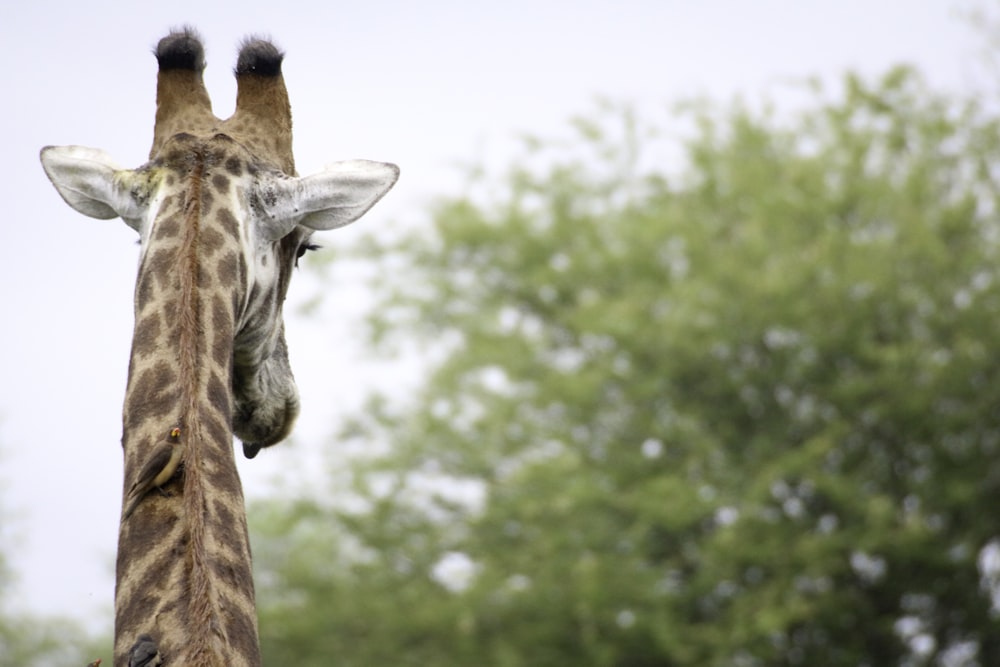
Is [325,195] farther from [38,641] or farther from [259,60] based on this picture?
[38,641]

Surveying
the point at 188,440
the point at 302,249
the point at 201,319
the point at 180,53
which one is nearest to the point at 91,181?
the point at 180,53

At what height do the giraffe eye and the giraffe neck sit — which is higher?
the giraffe eye

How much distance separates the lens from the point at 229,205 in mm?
3240

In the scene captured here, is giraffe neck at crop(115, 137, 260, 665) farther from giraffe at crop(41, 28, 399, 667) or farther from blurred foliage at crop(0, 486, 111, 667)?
blurred foliage at crop(0, 486, 111, 667)

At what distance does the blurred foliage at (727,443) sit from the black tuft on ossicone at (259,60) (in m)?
14.2

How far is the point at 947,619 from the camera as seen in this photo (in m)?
18.9

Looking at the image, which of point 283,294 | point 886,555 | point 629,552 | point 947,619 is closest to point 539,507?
point 629,552

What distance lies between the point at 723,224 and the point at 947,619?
7104 millimetres

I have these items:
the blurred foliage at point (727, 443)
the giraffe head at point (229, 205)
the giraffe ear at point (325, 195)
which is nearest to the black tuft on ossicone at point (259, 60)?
the giraffe head at point (229, 205)

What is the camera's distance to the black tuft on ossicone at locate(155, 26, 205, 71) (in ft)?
11.8

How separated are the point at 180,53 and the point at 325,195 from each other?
63cm

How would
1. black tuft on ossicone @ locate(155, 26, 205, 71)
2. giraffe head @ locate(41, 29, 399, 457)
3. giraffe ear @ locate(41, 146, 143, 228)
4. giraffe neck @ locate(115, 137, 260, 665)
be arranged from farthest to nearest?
1. black tuft on ossicone @ locate(155, 26, 205, 71)
2. giraffe ear @ locate(41, 146, 143, 228)
3. giraffe head @ locate(41, 29, 399, 457)
4. giraffe neck @ locate(115, 137, 260, 665)

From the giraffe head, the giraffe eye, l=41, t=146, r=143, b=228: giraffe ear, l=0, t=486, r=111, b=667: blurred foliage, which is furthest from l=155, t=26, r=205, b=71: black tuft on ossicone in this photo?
l=0, t=486, r=111, b=667: blurred foliage

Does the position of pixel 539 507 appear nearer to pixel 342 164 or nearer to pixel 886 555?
pixel 886 555
